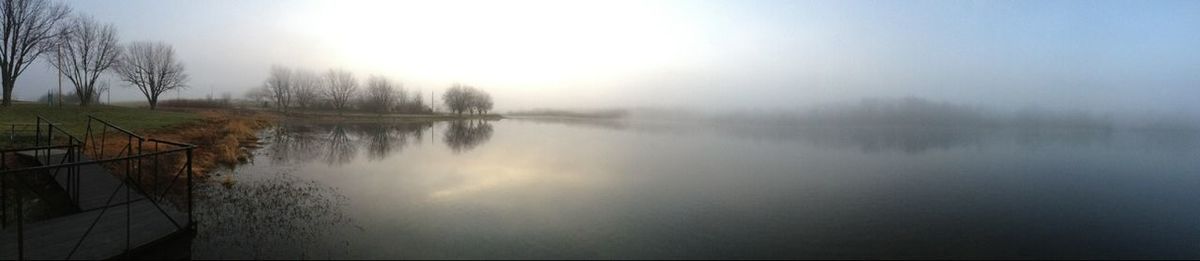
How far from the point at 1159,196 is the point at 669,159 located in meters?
26.8

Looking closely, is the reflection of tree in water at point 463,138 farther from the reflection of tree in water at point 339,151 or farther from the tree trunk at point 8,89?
Answer: the tree trunk at point 8,89

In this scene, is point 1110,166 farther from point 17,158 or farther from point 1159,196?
point 17,158

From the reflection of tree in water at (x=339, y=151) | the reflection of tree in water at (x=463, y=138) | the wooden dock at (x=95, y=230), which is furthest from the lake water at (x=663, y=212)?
the reflection of tree in water at (x=463, y=138)

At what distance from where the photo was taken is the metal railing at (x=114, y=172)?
9.25 m

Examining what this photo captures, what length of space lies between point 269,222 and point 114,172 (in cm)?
851

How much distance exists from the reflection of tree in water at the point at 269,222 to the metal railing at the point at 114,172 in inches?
28.1

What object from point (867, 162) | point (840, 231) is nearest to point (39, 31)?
point (840, 231)

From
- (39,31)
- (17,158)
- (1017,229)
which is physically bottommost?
(1017,229)

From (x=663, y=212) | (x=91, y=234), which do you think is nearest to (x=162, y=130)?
(x=91, y=234)

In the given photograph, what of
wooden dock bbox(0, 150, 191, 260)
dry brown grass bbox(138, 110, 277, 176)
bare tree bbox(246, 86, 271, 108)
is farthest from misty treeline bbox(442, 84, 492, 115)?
wooden dock bbox(0, 150, 191, 260)

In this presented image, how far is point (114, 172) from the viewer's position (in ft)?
53.9

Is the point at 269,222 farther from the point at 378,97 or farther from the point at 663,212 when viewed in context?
the point at 378,97

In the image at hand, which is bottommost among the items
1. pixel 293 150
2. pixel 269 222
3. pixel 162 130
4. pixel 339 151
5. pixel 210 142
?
pixel 269 222

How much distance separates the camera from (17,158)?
48.2 ft
